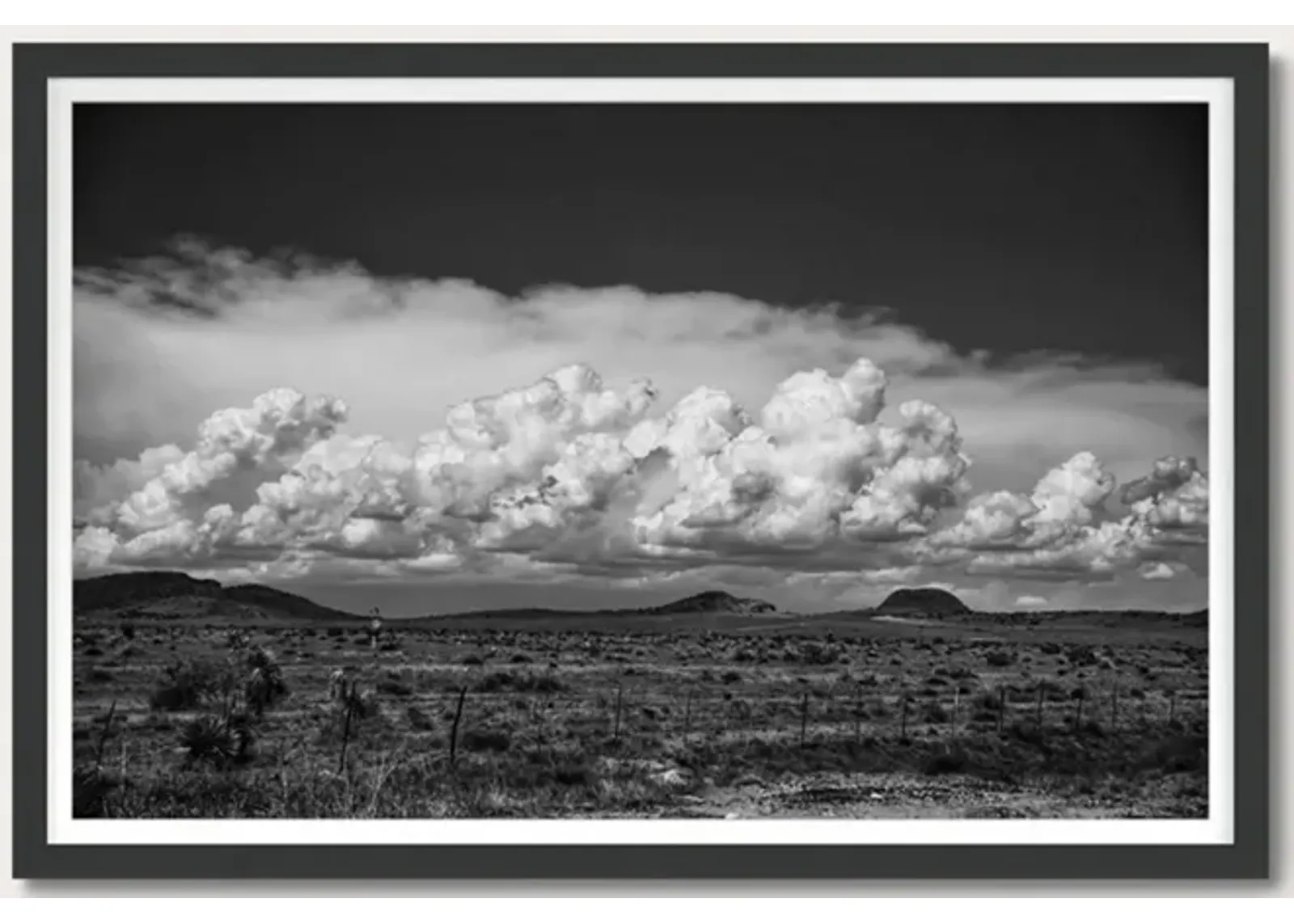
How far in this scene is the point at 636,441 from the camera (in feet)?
17.0

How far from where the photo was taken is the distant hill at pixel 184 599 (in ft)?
16.6

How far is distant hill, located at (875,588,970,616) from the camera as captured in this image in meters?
5.14

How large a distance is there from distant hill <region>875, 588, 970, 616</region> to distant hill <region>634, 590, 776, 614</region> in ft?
1.35

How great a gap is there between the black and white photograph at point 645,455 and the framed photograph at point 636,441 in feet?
0.05

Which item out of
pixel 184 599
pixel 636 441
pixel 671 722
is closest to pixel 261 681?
pixel 184 599

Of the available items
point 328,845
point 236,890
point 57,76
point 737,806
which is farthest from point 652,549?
point 57,76

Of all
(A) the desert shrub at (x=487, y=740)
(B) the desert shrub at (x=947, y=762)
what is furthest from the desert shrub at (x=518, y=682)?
(B) the desert shrub at (x=947, y=762)

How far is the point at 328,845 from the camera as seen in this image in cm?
499

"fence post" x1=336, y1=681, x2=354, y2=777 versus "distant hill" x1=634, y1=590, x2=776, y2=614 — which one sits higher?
"distant hill" x1=634, y1=590, x2=776, y2=614

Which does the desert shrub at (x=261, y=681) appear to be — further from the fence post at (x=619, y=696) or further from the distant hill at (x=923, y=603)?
the distant hill at (x=923, y=603)

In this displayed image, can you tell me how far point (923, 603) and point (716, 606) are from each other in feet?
2.40

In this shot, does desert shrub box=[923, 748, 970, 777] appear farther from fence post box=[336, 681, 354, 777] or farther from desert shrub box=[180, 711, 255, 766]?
desert shrub box=[180, 711, 255, 766]

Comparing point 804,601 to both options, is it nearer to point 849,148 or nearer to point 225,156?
point 849,148

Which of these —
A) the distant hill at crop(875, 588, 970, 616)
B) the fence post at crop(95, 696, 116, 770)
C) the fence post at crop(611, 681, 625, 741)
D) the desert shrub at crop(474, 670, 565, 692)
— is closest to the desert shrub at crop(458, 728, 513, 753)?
the desert shrub at crop(474, 670, 565, 692)
